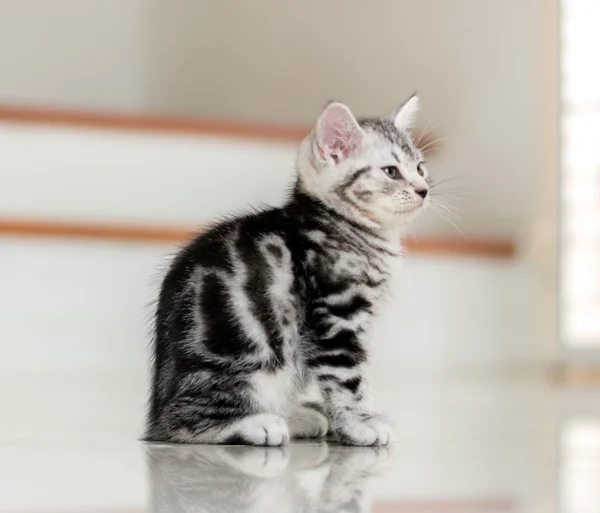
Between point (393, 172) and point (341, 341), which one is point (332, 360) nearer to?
point (341, 341)

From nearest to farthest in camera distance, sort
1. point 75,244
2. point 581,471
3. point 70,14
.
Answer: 1. point 581,471
2. point 75,244
3. point 70,14

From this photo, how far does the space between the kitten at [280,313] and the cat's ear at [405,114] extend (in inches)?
7.3

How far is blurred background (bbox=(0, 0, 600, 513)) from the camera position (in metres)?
3.03

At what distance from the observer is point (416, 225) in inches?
152

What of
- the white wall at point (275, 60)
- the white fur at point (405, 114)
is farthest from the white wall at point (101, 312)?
the white fur at point (405, 114)

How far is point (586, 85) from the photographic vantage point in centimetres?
349

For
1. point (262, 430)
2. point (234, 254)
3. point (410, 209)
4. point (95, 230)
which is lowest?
point (262, 430)

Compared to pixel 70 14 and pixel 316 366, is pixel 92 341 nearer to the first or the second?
pixel 316 366

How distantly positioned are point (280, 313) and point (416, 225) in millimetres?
2424

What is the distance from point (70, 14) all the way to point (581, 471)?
3.92m

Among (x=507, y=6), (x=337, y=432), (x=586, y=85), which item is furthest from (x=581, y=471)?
(x=507, y=6)

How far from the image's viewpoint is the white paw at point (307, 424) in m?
1.65

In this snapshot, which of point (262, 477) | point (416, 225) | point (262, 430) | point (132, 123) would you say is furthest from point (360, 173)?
point (416, 225)

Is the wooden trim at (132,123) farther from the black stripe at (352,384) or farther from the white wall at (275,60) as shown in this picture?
the black stripe at (352,384)
